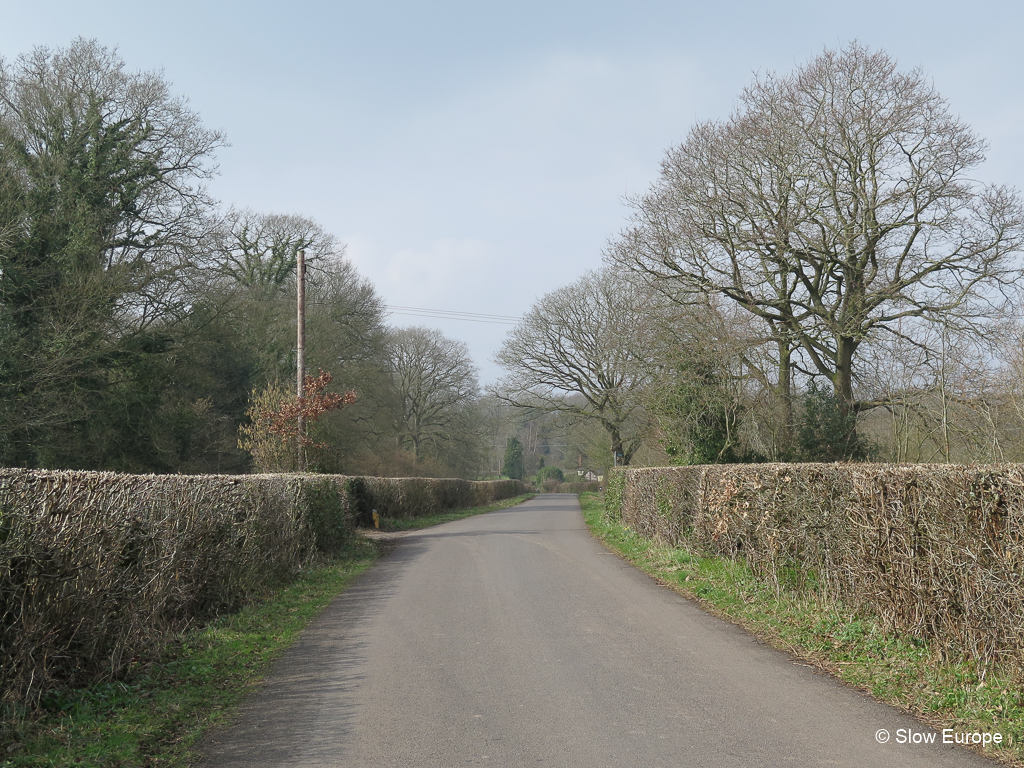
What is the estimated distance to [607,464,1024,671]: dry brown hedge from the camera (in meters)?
5.20

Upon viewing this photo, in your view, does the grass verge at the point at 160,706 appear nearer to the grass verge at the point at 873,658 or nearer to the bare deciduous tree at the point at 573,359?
the grass verge at the point at 873,658

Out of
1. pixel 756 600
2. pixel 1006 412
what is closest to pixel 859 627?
pixel 756 600

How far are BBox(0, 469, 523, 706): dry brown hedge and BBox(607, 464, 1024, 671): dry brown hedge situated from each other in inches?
245

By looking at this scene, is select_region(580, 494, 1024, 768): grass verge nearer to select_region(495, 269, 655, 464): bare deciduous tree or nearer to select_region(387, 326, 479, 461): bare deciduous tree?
select_region(495, 269, 655, 464): bare deciduous tree

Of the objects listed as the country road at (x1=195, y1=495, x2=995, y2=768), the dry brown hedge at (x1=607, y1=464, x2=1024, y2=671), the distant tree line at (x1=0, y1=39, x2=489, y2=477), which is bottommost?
the country road at (x1=195, y1=495, x2=995, y2=768)

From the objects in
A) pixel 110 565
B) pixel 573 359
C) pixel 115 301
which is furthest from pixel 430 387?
pixel 110 565

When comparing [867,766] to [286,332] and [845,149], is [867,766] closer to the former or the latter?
[845,149]

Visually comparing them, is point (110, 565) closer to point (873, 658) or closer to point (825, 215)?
point (873, 658)

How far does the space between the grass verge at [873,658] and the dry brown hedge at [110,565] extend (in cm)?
564

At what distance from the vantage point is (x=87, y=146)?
2227 cm

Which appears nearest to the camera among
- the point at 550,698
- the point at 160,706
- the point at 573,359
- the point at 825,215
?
the point at 160,706

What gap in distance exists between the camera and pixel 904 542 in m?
6.21

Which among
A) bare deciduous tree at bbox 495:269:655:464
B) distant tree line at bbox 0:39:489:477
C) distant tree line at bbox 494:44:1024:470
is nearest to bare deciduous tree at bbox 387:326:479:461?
bare deciduous tree at bbox 495:269:655:464

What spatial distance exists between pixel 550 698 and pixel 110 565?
3382 millimetres
